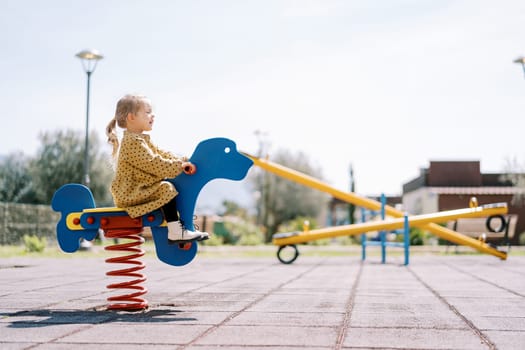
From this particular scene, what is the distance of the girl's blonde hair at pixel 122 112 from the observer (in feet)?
15.5

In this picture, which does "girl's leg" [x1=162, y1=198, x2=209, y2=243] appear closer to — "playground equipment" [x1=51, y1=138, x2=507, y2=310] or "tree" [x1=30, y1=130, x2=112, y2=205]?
"playground equipment" [x1=51, y1=138, x2=507, y2=310]

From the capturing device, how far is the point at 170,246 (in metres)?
4.85

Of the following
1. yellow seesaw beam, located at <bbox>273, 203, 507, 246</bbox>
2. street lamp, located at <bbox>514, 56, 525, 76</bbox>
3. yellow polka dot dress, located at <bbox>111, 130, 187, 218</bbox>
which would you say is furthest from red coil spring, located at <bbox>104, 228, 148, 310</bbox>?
street lamp, located at <bbox>514, 56, 525, 76</bbox>

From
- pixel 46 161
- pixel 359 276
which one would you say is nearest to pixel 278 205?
pixel 46 161

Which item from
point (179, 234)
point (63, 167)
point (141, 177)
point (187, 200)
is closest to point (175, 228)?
point (179, 234)

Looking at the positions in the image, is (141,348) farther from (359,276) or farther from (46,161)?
(46,161)

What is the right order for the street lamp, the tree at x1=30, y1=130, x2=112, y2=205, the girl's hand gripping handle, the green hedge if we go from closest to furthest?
the girl's hand gripping handle < the street lamp < the green hedge < the tree at x1=30, y1=130, x2=112, y2=205

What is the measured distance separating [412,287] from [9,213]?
19.0 metres

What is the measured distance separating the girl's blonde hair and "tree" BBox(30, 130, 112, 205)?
3576 centimetres

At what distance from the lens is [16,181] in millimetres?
44781

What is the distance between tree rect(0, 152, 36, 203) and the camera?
140 ft

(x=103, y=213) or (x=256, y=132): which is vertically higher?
(x=256, y=132)

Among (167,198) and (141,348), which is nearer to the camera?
(141,348)

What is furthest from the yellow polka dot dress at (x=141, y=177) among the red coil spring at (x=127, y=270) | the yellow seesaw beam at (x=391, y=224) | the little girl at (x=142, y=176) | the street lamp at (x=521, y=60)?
the street lamp at (x=521, y=60)
